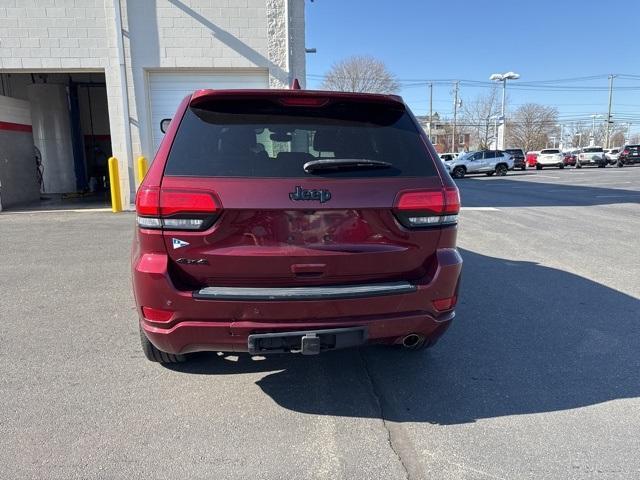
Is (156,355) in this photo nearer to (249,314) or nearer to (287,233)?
(249,314)

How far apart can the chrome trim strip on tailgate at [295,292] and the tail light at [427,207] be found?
0.41 meters

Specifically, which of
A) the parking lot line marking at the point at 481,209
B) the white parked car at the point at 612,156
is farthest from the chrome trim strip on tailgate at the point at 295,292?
the white parked car at the point at 612,156

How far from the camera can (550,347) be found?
383cm

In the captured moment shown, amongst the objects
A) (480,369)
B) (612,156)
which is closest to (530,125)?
(612,156)

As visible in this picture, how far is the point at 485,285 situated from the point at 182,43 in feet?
32.8

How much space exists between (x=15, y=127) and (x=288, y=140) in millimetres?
15135

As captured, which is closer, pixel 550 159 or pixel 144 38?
pixel 144 38

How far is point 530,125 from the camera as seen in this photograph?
75.1 meters

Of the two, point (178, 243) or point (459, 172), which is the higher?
point (178, 243)

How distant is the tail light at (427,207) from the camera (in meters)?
2.61

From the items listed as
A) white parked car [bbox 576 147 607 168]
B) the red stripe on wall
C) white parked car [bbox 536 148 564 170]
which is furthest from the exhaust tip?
white parked car [bbox 576 147 607 168]

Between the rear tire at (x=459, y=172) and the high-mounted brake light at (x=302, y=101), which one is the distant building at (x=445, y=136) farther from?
the high-mounted brake light at (x=302, y=101)

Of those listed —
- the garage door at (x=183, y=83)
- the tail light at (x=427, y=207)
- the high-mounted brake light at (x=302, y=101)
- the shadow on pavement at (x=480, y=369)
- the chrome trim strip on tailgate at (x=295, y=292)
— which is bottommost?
the shadow on pavement at (x=480, y=369)

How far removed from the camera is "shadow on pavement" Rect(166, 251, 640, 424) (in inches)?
118
